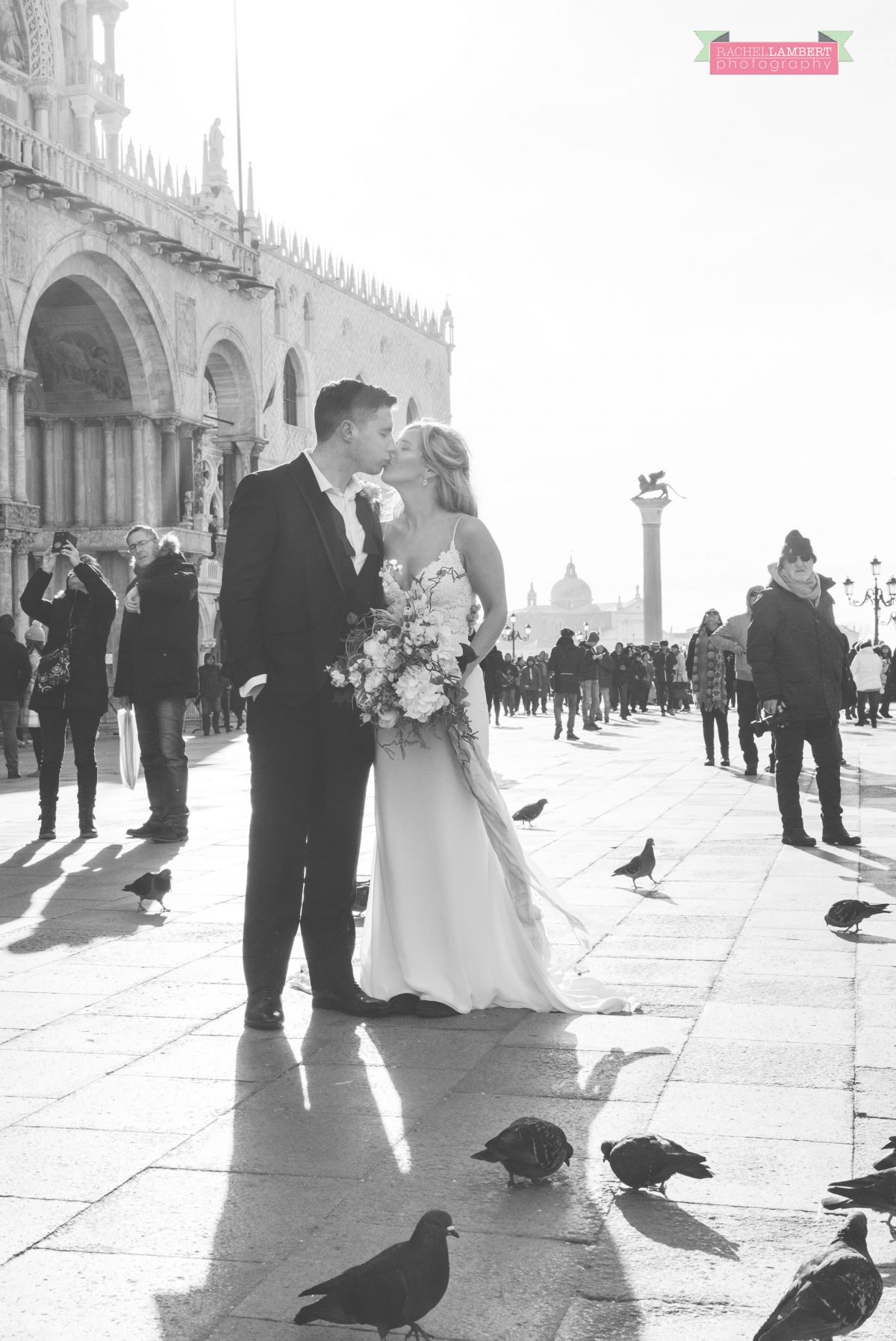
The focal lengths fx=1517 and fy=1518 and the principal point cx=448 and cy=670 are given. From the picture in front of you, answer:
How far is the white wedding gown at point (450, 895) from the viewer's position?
13.8 feet

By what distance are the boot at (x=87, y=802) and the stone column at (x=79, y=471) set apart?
18.0 metres

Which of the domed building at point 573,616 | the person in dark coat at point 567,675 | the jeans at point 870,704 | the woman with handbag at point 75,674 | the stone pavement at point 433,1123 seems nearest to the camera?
the stone pavement at point 433,1123

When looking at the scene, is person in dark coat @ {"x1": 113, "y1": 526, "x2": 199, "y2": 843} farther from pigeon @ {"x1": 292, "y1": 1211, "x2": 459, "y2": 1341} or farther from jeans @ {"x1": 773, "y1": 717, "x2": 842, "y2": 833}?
pigeon @ {"x1": 292, "y1": 1211, "x2": 459, "y2": 1341}

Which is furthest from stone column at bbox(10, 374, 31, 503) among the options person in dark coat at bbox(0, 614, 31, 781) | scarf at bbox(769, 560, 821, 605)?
scarf at bbox(769, 560, 821, 605)

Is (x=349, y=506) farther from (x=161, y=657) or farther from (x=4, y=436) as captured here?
(x=4, y=436)

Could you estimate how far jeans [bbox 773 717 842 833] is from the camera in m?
7.77

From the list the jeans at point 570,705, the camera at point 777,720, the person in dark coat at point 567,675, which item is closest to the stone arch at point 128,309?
the person in dark coat at point 567,675

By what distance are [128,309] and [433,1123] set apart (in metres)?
23.4

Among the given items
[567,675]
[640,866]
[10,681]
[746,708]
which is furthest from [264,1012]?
[567,675]

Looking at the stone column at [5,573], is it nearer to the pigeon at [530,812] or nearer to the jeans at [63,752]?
the jeans at [63,752]

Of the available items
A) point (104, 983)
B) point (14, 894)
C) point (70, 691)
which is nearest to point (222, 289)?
point (70, 691)

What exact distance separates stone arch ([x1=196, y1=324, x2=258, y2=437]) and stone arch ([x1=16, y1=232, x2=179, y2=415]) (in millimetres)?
2551

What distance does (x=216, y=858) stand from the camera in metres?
7.48

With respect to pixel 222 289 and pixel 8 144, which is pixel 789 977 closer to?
pixel 8 144
